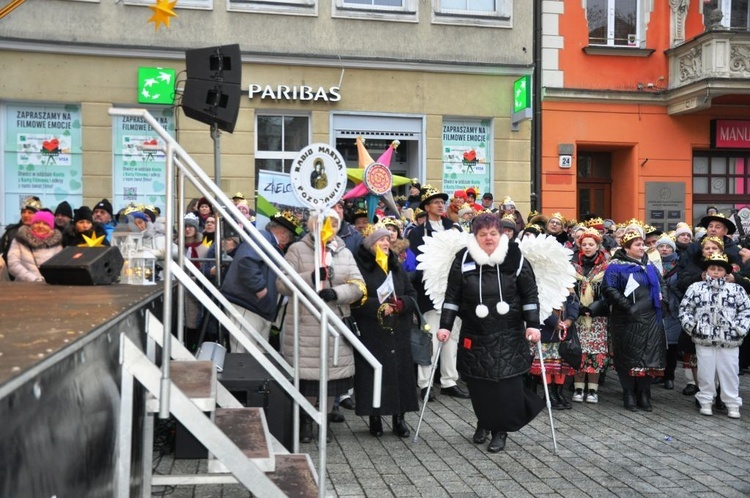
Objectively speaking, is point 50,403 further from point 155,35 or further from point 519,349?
point 155,35

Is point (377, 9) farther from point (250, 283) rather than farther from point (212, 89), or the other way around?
point (250, 283)

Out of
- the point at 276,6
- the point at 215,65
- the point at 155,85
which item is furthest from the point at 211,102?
the point at 276,6

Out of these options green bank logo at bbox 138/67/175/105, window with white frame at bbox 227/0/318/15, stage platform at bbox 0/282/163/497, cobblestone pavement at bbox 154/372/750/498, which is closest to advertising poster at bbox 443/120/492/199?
window with white frame at bbox 227/0/318/15

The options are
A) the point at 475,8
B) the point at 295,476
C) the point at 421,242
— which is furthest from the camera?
the point at 475,8

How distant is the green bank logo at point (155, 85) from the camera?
50.8ft

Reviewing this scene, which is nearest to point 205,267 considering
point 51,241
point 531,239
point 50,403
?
point 51,241

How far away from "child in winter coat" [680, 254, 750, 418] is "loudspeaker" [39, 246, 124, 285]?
558 centimetres

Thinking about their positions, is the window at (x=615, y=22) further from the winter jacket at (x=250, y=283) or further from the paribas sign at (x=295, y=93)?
the winter jacket at (x=250, y=283)

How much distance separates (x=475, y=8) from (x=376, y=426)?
1157 cm

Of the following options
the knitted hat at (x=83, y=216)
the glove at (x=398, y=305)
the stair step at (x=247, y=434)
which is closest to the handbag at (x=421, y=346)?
the glove at (x=398, y=305)

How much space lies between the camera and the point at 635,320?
892cm

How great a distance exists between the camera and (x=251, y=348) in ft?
15.7

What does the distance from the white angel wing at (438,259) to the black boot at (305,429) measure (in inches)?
56.2

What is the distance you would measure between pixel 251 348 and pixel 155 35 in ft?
39.0
